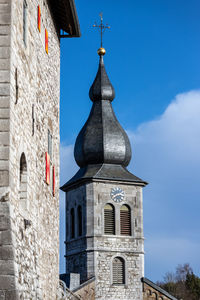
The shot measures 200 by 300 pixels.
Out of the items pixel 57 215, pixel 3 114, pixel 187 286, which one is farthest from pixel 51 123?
pixel 187 286

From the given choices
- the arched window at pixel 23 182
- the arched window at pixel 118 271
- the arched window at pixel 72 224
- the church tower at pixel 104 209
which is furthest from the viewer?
the arched window at pixel 72 224

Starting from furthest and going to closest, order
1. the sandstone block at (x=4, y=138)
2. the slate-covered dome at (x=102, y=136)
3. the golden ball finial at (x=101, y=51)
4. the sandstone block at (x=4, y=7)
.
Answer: the golden ball finial at (x=101, y=51) < the slate-covered dome at (x=102, y=136) < the sandstone block at (x=4, y=7) < the sandstone block at (x=4, y=138)

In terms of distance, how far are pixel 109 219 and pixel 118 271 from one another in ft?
10.8

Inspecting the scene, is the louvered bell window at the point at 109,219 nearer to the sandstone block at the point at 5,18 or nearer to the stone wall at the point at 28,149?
the stone wall at the point at 28,149

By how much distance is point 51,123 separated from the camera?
54.3 ft

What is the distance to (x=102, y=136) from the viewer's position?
170 ft

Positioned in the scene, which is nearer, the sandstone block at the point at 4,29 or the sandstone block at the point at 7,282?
the sandstone block at the point at 7,282

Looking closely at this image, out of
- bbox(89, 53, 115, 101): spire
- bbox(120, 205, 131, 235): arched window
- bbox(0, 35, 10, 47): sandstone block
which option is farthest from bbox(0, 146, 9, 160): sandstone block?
bbox(89, 53, 115, 101): spire

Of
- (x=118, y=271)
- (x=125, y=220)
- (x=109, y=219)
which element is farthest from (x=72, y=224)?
(x=118, y=271)

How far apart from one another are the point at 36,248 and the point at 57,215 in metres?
3.82

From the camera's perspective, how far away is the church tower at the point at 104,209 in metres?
49.0

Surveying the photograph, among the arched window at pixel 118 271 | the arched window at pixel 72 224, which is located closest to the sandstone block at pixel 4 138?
the arched window at pixel 118 271

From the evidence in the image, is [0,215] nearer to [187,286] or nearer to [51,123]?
[51,123]

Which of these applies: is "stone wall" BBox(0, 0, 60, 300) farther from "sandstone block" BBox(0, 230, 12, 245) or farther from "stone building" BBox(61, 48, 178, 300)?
"stone building" BBox(61, 48, 178, 300)
